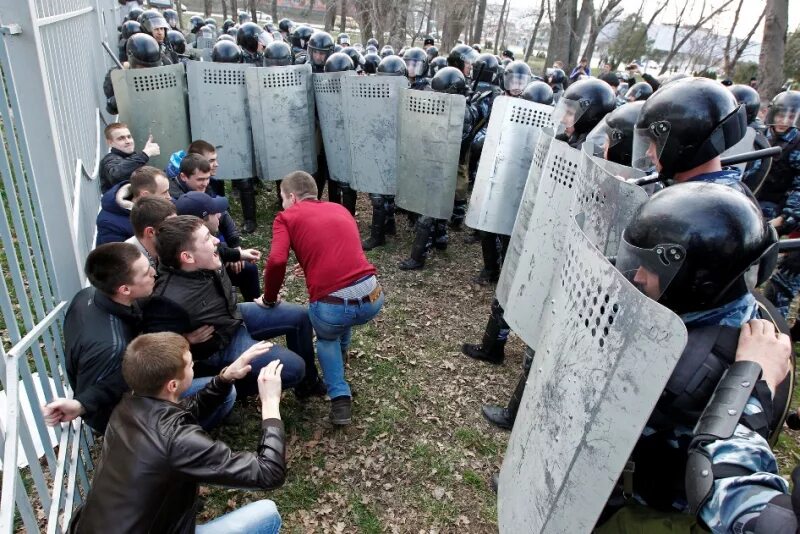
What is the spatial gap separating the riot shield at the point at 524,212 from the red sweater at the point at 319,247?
1.04m

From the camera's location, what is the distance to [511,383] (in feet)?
13.8

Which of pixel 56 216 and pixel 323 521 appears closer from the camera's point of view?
pixel 56 216

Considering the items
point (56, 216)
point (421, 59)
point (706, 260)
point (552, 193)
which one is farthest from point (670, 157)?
point (421, 59)

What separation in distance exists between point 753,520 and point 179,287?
2604 mm

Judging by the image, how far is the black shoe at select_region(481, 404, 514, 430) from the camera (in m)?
3.66

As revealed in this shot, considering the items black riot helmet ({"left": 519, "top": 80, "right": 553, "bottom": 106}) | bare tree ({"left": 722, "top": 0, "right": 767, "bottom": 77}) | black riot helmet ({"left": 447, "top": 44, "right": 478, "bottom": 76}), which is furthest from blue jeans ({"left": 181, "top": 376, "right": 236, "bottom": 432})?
bare tree ({"left": 722, "top": 0, "right": 767, "bottom": 77})

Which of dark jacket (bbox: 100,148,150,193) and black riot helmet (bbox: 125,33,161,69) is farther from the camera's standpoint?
black riot helmet (bbox: 125,33,161,69)

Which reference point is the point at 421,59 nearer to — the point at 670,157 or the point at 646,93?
the point at 646,93

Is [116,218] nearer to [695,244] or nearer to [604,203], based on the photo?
[604,203]

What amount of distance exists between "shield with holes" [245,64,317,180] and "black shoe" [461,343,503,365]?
342cm

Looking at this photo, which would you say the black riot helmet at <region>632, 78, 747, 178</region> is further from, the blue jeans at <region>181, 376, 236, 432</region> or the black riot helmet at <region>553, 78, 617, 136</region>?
the blue jeans at <region>181, 376, 236, 432</region>

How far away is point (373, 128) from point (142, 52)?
112 inches

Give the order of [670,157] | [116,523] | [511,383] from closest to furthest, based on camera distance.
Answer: [116,523], [670,157], [511,383]

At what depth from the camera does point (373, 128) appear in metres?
5.84
